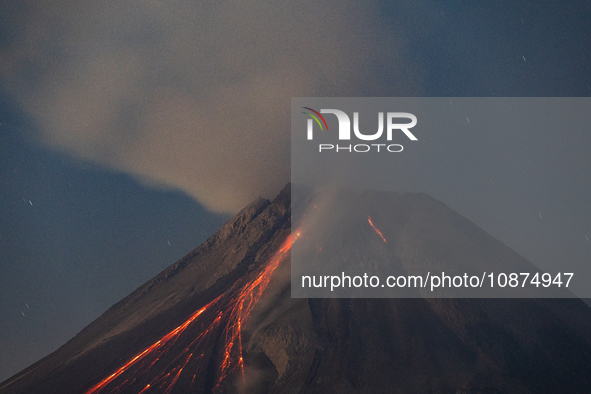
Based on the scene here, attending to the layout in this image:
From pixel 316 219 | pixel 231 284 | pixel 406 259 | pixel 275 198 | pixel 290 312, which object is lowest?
pixel 290 312

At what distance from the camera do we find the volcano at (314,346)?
116 feet

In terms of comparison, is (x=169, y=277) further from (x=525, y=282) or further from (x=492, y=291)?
(x=525, y=282)

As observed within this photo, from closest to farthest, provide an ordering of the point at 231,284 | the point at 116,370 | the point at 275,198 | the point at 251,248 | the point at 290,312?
1. the point at 116,370
2. the point at 290,312
3. the point at 231,284
4. the point at 251,248
5. the point at 275,198

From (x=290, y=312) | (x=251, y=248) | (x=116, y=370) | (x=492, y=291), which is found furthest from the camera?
(x=251, y=248)

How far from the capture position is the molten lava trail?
35.3 m

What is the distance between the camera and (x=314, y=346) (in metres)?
38.7

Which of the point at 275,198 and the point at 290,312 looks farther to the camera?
the point at 275,198

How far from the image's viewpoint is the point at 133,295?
223 ft

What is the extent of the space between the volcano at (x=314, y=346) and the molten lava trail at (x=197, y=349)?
0.17 m

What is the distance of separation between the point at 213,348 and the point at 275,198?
1754 inches

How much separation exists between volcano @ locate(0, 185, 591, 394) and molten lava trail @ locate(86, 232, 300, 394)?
0.56ft

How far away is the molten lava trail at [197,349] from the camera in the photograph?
35281 millimetres

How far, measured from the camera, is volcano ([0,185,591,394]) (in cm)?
3525

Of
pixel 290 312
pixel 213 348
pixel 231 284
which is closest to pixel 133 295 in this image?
pixel 231 284
